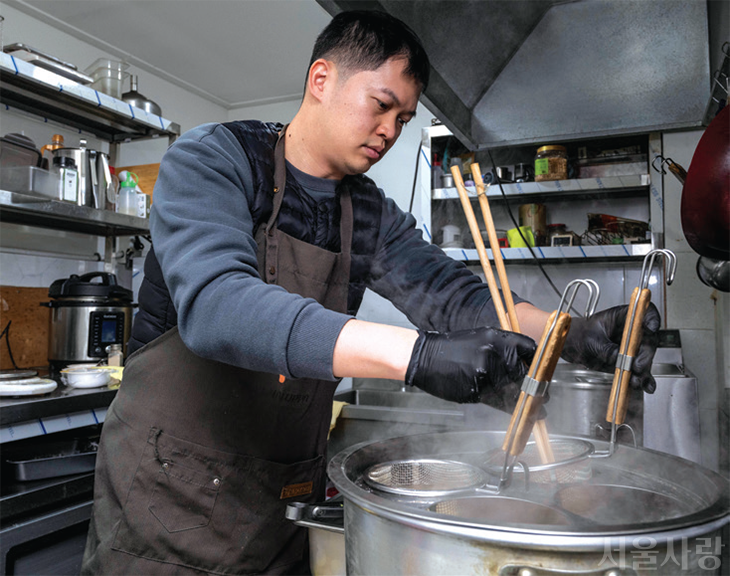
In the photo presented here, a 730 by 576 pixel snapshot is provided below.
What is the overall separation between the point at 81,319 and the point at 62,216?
48 centimetres

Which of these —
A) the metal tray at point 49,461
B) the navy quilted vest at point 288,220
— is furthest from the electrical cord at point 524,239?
the metal tray at point 49,461

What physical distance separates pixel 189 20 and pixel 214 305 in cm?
291

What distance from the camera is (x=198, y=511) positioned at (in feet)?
3.34

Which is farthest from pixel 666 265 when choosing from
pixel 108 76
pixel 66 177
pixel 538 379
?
pixel 108 76

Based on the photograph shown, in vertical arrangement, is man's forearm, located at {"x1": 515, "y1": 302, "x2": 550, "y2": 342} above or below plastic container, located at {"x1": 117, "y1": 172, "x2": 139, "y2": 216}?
below

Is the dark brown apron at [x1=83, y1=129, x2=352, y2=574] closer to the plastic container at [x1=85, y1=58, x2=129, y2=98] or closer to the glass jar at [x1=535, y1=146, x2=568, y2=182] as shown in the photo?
the glass jar at [x1=535, y1=146, x2=568, y2=182]

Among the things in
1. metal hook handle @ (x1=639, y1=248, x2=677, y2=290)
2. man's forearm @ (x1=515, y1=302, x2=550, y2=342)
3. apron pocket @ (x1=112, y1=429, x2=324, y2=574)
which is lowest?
apron pocket @ (x1=112, y1=429, x2=324, y2=574)

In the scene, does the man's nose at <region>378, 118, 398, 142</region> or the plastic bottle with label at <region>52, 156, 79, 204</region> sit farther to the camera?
the plastic bottle with label at <region>52, 156, 79, 204</region>

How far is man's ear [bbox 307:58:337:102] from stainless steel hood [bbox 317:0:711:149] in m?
0.37

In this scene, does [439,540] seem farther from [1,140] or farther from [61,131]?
[61,131]

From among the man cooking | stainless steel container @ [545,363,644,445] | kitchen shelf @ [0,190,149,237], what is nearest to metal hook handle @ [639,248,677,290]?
the man cooking

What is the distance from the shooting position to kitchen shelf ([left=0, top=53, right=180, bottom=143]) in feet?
7.70

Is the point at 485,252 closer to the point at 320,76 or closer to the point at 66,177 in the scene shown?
the point at 320,76

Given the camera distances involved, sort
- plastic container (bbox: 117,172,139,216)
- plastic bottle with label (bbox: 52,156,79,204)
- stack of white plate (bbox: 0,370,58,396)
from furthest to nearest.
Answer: plastic container (bbox: 117,172,139,216), plastic bottle with label (bbox: 52,156,79,204), stack of white plate (bbox: 0,370,58,396)
